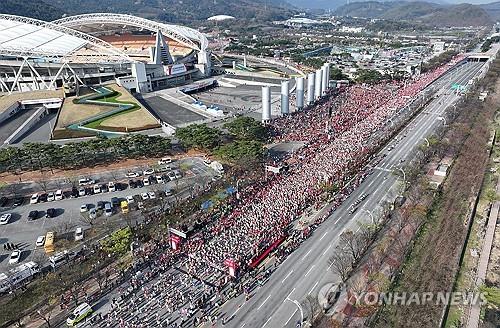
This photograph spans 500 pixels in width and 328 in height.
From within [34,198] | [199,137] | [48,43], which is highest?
[48,43]

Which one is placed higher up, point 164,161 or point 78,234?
point 164,161

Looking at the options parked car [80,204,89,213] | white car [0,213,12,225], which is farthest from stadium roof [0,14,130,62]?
parked car [80,204,89,213]

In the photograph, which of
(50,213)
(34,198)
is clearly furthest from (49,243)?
(34,198)

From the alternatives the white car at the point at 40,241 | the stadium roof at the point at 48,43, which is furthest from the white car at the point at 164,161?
the stadium roof at the point at 48,43

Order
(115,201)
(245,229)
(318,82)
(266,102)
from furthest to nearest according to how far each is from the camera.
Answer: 1. (318,82)
2. (266,102)
3. (115,201)
4. (245,229)

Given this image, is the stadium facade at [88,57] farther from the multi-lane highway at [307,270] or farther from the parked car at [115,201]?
the multi-lane highway at [307,270]

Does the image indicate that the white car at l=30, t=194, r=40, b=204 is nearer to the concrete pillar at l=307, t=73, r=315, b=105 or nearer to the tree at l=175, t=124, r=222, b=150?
the tree at l=175, t=124, r=222, b=150

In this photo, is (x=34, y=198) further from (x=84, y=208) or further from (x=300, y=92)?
(x=300, y=92)
